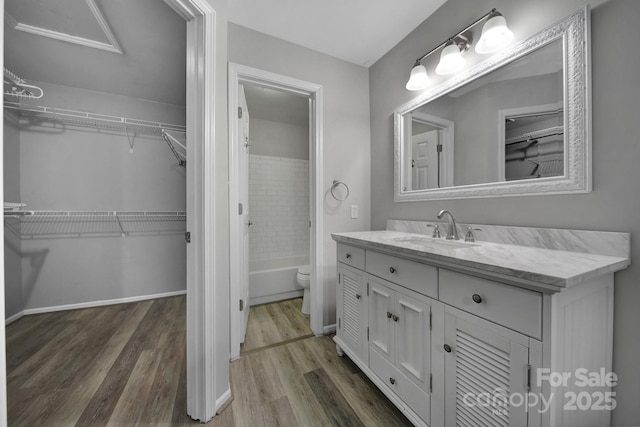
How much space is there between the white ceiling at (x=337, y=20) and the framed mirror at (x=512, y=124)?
0.56 m

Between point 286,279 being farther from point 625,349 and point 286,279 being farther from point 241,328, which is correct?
point 625,349

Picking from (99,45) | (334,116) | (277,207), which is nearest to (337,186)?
(334,116)

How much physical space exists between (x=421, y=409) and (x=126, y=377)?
5.71 feet

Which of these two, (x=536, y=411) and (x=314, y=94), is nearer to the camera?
(x=536, y=411)

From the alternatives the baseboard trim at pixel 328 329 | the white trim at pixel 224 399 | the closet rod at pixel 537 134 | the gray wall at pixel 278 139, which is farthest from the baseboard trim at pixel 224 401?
the gray wall at pixel 278 139

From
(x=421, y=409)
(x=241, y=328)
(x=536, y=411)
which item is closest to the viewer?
(x=536, y=411)

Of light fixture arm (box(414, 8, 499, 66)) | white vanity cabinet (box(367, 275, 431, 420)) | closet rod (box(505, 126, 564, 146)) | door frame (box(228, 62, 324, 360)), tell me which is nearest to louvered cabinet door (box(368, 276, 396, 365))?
white vanity cabinet (box(367, 275, 431, 420))

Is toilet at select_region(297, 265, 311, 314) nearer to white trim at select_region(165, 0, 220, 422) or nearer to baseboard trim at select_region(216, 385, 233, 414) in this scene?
baseboard trim at select_region(216, 385, 233, 414)

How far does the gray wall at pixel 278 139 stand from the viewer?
321 centimetres

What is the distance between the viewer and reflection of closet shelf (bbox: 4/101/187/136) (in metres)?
2.22

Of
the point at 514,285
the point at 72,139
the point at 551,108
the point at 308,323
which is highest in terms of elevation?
the point at 72,139

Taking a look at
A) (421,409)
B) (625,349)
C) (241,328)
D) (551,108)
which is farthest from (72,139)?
(625,349)

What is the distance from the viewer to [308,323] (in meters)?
2.24

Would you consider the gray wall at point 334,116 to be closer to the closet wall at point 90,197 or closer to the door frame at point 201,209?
the door frame at point 201,209
